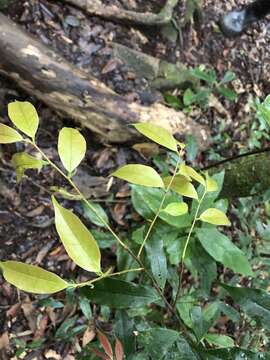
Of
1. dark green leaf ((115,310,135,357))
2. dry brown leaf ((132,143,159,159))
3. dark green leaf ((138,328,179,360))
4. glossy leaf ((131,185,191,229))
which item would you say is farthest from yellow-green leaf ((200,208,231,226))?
dry brown leaf ((132,143,159,159))

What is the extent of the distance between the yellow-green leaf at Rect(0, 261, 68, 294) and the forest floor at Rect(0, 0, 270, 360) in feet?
4.87

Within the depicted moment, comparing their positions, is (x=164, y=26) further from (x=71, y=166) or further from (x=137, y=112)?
(x=71, y=166)

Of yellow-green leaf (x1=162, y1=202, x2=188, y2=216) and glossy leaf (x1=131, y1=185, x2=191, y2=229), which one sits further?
glossy leaf (x1=131, y1=185, x2=191, y2=229)

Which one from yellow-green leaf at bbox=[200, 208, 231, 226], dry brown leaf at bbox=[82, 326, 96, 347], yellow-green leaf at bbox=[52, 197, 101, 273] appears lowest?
dry brown leaf at bbox=[82, 326, 96, 347]

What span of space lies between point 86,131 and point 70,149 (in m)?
1.77

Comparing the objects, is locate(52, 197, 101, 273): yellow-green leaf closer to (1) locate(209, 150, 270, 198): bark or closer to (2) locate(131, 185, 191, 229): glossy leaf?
(2) locate(131, 185, 191, 229): glossy leaf

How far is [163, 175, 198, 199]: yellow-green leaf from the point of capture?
4.26 ft

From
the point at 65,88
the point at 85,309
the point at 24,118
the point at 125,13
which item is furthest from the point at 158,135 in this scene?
the point at 125,13

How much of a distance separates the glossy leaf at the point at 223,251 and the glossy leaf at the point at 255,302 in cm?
76

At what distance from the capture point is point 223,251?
7.24ft

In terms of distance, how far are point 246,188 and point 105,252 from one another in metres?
0.89

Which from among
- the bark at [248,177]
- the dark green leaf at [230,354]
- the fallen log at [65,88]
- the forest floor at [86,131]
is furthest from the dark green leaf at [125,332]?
the fallen log at [65,88]

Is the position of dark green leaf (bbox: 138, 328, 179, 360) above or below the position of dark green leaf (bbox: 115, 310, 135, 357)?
above

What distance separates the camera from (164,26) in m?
3.58
